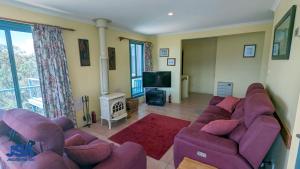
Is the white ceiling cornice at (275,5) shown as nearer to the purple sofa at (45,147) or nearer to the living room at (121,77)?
the living room at (121,77)

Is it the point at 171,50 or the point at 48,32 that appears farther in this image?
the point at 171,50

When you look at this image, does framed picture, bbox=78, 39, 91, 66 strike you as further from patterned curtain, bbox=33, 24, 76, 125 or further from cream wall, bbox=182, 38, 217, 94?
cream wall, bbox=182, 38, 217, 94

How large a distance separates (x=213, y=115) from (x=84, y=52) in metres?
2.95

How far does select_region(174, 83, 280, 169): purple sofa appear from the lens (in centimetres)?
134

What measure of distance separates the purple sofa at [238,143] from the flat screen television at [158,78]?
292cm

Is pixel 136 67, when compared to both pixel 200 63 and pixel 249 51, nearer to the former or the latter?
pixel 200 63

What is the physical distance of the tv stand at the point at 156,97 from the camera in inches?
193

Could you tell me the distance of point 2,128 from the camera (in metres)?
1.38

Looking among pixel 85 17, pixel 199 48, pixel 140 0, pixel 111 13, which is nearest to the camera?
pixel 140 0

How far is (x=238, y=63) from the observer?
4773 mm

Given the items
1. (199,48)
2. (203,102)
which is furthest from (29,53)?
(199,48)

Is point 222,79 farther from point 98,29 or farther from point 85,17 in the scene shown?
point 85,17

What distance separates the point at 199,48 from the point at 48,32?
5625 millimetres

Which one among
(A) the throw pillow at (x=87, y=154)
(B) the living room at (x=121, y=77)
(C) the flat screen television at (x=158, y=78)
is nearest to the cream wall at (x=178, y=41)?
(B) the living room at (x=121, y=77)
